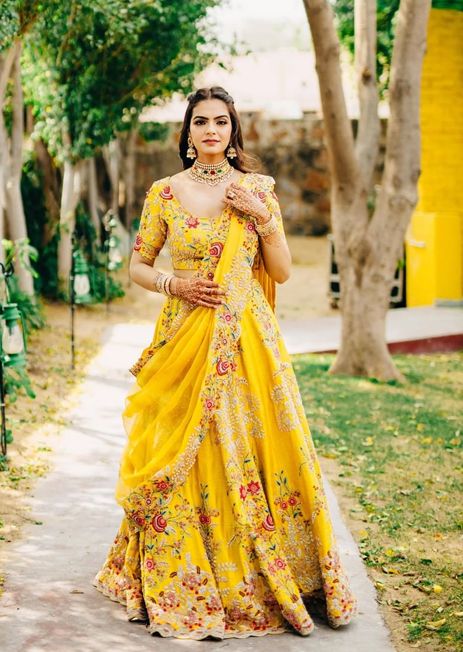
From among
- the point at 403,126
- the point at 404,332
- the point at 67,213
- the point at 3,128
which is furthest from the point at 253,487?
the point at 67,213

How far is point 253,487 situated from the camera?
4.01 m

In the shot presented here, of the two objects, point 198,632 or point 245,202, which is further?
point 245,202

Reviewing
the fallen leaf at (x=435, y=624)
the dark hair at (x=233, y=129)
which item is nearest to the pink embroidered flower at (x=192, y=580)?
the fallen leaf at (x=435, y=624)

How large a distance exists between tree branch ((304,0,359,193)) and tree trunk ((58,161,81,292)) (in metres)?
5.39

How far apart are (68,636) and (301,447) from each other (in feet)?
3.66

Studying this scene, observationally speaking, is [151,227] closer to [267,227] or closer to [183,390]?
[267,227]

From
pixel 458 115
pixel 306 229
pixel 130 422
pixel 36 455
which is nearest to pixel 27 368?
pixel 36 455

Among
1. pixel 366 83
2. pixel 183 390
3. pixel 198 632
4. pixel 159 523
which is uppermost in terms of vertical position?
pixel 366 83

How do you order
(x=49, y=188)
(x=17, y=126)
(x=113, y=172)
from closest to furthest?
(x=17, y=126), (x=49, y=188), (x=113, y=172)

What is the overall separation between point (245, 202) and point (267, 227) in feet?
0.47

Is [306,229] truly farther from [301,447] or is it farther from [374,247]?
[301,447]

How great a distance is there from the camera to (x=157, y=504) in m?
3.99

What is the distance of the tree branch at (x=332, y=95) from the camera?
872 centimetres

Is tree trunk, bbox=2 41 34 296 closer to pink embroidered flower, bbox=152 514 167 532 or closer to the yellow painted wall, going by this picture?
the yellow painted wall
